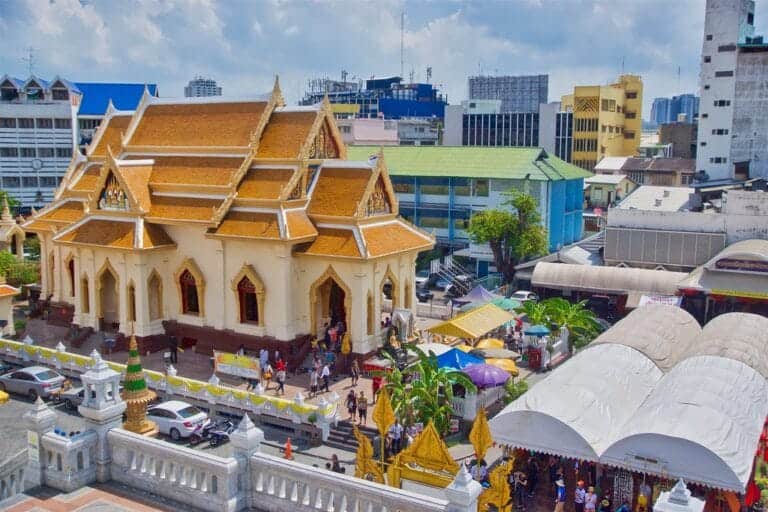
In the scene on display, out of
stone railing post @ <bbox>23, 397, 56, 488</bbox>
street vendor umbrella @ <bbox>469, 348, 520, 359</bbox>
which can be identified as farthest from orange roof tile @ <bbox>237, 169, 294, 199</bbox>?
stone railing post @ <bbox>23, 397, 56, 488</bbox>

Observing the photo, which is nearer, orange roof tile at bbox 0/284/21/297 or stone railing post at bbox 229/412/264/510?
stone railing post at bbox 229/412/264/510

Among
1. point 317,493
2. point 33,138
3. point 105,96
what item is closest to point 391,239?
point 317,493

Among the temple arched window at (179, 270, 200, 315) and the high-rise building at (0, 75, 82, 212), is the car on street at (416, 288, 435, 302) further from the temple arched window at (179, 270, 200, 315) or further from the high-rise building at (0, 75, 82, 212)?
the high-rise building at (0, 75, 82, 212)

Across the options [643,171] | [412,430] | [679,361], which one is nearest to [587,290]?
[679,361]

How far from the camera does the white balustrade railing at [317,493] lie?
11.2 meters

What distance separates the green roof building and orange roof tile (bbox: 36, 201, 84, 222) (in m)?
20.4

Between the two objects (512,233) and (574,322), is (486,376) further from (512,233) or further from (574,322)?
(512,233)

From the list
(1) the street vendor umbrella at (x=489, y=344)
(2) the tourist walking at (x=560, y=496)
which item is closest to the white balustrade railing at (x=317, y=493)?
(2) the tourist walking at (x=560, y=496)

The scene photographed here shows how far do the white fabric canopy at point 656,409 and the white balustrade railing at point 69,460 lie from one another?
8.88 meters

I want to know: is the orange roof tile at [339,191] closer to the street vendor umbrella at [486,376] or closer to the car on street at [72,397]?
the street vendor umbrella at [486,376]

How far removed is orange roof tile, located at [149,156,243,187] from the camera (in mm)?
29125

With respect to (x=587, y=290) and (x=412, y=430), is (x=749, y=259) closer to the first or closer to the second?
(x=587, y=290)

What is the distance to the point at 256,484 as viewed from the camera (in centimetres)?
1269

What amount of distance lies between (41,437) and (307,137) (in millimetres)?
16824
